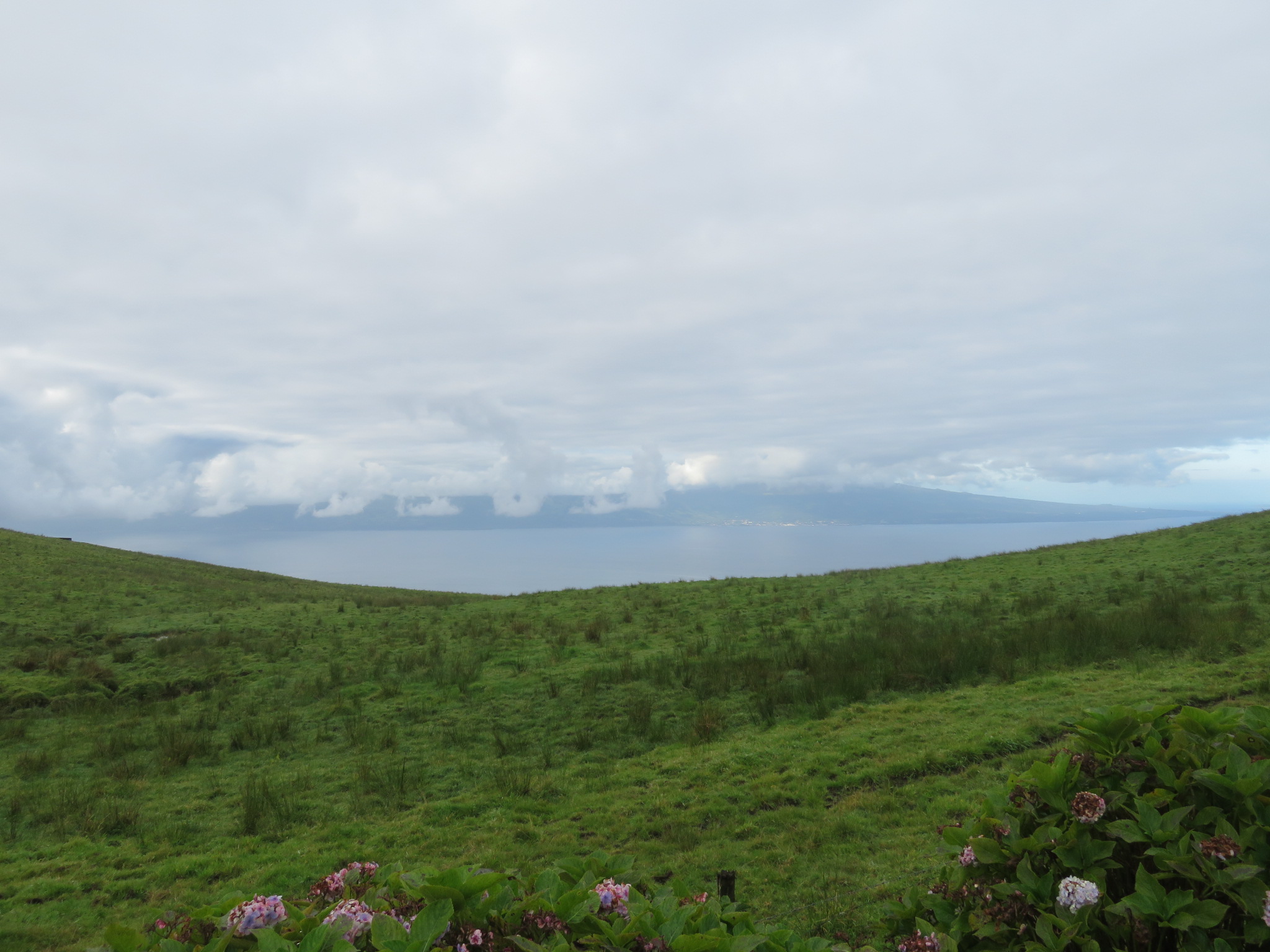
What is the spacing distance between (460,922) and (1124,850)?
270 cm

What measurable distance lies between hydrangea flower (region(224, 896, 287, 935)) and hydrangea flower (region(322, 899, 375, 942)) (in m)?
0.19

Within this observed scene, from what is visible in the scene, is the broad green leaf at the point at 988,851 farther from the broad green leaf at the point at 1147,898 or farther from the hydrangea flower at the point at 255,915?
the hydrangea flower at the point at 255,915

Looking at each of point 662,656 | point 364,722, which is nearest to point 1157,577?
point 662,656

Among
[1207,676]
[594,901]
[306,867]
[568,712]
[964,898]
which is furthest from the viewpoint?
[568,712]

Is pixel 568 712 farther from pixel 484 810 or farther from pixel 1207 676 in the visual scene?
pixel 1207 676

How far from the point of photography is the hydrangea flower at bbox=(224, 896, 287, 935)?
7.24 feet

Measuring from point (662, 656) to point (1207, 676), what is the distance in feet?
32.1

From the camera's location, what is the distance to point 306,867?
7000mm

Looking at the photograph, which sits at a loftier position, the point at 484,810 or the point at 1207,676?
the point at 1207,676

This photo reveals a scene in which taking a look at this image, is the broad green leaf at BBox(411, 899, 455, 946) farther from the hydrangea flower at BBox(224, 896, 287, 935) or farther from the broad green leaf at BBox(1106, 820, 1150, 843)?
the broad green leaf at BBox(1106, 820, 1150, 843)

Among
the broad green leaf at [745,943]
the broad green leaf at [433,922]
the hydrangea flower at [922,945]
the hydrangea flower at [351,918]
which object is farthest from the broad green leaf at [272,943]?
the hydrangea flower at [922,945]

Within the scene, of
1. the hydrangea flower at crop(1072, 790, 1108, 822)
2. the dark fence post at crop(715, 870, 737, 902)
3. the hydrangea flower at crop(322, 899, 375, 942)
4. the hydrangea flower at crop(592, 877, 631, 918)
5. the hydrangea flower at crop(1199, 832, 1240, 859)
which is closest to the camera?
the hydrangea flower at crop(322, 899, 375, 942)

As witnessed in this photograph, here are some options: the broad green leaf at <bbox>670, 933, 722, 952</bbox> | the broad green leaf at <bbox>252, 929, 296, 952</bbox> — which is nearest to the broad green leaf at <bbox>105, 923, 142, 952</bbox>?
the broad green leaf at <bbox>252, 929, 296, 952</bbox>

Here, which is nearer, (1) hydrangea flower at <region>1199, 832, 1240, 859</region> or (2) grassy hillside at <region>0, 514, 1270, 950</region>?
(1) hydrangea flower at <region>1199, 832, 1240, 859</region>
